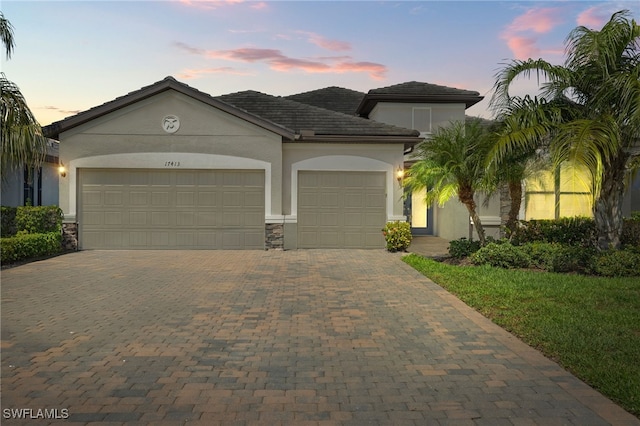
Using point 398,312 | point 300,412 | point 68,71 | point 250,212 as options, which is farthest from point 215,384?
point 68,71

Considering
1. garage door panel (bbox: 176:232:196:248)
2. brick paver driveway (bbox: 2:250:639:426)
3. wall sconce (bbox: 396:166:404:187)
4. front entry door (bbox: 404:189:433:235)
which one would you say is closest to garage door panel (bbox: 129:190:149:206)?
garage door panel (bbox: 176:232:196:248)

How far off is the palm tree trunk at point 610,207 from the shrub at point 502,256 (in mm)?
1757

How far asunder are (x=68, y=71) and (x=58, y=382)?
13854 mm

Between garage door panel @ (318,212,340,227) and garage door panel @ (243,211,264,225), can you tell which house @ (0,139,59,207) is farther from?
garage door panel @ (318,212,340,227)

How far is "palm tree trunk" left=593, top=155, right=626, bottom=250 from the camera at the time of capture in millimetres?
10930

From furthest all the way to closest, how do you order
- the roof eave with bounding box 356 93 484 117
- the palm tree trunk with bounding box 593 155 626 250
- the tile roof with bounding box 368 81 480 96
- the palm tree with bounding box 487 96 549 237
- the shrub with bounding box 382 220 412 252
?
the tile roof with bounding box 368 81 480 96 < the roof eave with bounding box 356 93 484 117 < the shrub with bounding box 382 220 412 252 < the palm tree with bounding box 487 96 549 237 < the palm tree trunk with bounding box 593 155 626 250

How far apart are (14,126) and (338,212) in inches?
367

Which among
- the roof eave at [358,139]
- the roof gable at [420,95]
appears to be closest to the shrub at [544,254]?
the roof eave at [358,139]

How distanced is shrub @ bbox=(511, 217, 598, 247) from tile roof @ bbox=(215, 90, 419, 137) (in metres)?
4.73

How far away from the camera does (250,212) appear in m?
15.6

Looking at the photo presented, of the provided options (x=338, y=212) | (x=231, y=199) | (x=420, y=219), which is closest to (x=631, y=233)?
(x=338, y=212)

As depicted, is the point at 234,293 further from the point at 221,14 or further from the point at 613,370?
the point at 221,14

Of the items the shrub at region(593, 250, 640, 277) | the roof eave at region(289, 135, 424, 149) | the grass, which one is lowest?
the grass

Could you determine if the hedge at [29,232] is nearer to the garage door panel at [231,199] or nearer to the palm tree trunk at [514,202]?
the garage door panel at [231,199]
